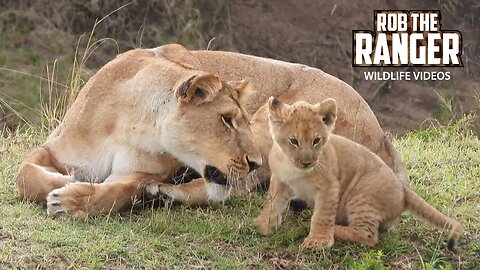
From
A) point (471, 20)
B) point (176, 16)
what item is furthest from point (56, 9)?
point (471, 20)

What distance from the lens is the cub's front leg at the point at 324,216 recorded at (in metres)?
4.52

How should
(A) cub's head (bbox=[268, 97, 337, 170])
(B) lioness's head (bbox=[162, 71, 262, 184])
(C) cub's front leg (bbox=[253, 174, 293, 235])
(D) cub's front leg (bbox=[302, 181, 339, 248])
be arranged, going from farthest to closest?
(B) lioness's head (bbox=[162, 71, 262, 184]) < (C) cub's front leg (bbox=[253, 174, 293, 235]) < (D) cub's front leg (bbox=[302, 181, 339, 248]) < (A) cub's head (bbox=[268, 97, 337, 170])

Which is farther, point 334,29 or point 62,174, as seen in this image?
point 334,29

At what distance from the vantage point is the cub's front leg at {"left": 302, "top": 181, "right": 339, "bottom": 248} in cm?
452

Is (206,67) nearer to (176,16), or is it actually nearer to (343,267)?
(343,267)

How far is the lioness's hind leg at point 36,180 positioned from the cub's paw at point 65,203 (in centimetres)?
17

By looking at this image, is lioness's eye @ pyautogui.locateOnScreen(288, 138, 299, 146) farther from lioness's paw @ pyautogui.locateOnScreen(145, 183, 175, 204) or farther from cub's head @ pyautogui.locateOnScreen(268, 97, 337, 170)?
lioness's paw @ pyautogui.locateOnScreen(145, 183, 175, 204)

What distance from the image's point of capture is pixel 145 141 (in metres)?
5.04

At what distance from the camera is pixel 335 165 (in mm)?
4609

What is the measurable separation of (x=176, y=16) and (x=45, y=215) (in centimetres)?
926

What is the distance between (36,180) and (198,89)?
2.92 feet

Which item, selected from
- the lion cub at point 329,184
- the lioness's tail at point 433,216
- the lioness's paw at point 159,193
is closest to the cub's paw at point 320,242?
the lion cub at point 329,184

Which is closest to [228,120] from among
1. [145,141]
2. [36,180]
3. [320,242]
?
[145,141]

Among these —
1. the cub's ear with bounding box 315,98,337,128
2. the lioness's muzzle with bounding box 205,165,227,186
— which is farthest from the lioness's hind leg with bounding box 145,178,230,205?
the cub's ear with bounding box 315,98,337,128
